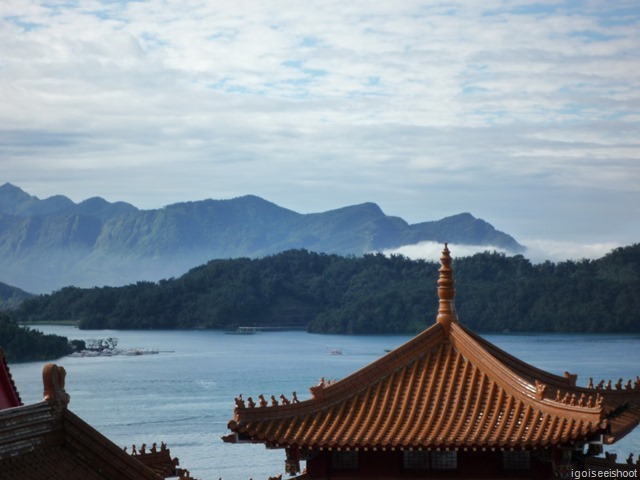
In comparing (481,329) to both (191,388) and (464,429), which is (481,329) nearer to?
(191,388)

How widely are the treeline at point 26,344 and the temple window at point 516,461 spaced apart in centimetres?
9194

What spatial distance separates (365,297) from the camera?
16175 cm

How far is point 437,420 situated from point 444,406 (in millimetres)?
177

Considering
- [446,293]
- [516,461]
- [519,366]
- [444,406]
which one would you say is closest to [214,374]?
[446,293]

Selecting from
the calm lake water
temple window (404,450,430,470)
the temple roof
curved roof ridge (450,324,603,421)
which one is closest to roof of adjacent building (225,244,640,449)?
curved roof ridge (450,324,603,421)

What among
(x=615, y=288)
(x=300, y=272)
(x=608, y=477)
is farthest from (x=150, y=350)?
(x=608, y=477)

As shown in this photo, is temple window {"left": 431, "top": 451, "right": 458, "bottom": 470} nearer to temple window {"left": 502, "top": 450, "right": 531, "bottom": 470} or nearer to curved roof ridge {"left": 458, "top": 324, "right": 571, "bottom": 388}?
temple window {"left": 502, "top": 450, "right": 531, "bottom": 470}

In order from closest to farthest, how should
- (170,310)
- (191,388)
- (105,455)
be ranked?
(105,455) < (191,388) < (170,310)

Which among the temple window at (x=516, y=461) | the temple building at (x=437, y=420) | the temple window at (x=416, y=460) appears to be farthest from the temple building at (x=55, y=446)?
the temple window at (x=516, y=461)

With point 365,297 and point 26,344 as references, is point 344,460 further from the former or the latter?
point 365,297

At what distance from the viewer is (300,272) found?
174750 mm

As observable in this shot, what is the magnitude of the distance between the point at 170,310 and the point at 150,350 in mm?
33272

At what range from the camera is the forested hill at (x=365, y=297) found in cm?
14888

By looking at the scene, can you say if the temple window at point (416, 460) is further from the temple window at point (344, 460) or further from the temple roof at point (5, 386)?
the temple roof at point (5, 386)
